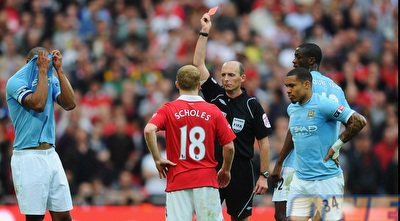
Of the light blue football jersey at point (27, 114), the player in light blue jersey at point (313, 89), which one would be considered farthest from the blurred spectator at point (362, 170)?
the light blue football jersey at point (27, 114)

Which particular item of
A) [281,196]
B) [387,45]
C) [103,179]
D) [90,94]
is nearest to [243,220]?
[281,196]

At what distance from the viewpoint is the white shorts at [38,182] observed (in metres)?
9.87

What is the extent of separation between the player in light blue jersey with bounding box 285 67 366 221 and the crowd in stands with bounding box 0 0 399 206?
6105 millimetres

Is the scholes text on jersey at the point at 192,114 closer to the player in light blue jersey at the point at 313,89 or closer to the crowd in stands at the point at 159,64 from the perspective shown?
the player in light blue jersey at the point at 313,89

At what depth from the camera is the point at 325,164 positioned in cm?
969

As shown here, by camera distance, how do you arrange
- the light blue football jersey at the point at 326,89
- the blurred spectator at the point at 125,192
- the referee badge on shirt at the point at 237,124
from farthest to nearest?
1. the blurred spectator at the point at 125,192
2. the referee badge on shirt at the point at 237,124
3. the light blue football jersey at the point at 326,89

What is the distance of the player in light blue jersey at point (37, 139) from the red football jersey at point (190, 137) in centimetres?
142

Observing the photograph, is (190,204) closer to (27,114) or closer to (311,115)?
(311,115)

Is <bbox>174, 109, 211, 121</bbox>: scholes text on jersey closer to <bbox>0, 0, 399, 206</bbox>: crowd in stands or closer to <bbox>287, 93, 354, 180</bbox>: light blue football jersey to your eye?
<bbox>287, 93, 354, 180</bbox>: light blue football jersey

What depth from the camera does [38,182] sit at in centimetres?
986

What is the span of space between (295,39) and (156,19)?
349 cm

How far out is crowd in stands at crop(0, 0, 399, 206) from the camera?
54.8 feet

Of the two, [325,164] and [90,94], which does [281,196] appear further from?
[90,94]

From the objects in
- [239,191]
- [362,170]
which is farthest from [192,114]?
[362,170]
